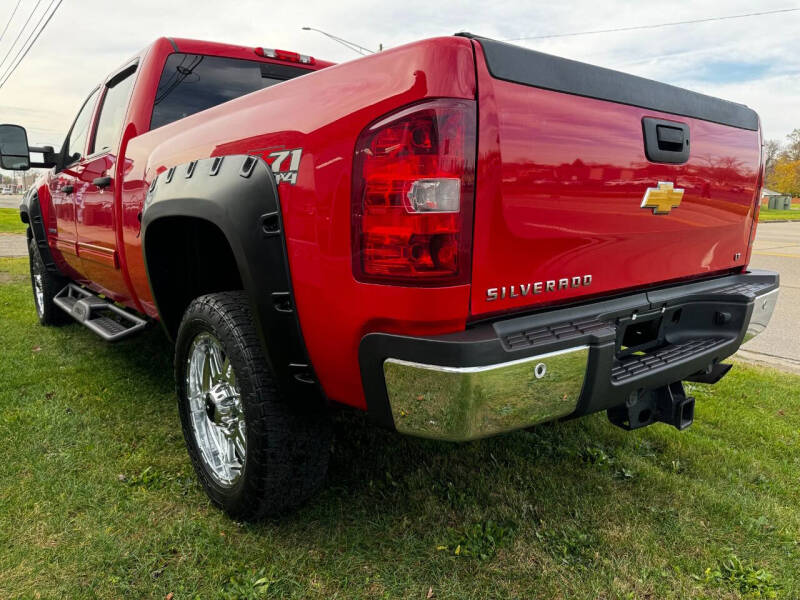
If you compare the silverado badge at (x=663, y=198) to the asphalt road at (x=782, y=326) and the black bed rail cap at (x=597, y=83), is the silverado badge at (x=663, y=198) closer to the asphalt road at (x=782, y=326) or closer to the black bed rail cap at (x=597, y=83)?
the black bed rail cap at (x=597, y=83)

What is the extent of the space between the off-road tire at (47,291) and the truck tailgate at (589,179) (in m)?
4.66

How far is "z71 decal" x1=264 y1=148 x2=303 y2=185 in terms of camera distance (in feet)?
5.87

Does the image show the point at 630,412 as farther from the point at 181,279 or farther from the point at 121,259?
the point at 121,259

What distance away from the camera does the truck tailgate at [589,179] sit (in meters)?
1.64

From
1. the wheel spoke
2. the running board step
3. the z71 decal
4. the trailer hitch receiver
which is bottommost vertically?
the running board step

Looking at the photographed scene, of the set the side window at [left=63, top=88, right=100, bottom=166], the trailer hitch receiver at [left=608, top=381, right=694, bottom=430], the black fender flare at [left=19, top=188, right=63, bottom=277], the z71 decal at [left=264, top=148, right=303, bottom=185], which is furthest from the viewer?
the black fender flare at [left=19, top=188, right=63, bottom=277]

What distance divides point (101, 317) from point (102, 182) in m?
0.99

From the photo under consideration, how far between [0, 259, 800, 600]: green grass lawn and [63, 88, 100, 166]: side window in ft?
5.84

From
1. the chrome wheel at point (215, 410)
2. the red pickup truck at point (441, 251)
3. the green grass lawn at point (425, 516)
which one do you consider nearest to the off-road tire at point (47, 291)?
the green grass lawn at point (425, 516)

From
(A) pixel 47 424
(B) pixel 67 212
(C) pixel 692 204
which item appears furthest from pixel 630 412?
(B) pixel 67 212

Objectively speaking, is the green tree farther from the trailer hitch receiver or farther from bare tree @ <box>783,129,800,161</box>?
the trailer hitch receiver

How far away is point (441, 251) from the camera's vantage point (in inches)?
61.8

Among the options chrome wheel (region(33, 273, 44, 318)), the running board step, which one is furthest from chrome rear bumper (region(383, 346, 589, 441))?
chrome wheel (region(33, 273, 44, 318))

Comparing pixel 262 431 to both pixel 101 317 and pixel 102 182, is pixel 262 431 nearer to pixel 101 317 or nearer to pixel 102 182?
→ pixel 102 182
